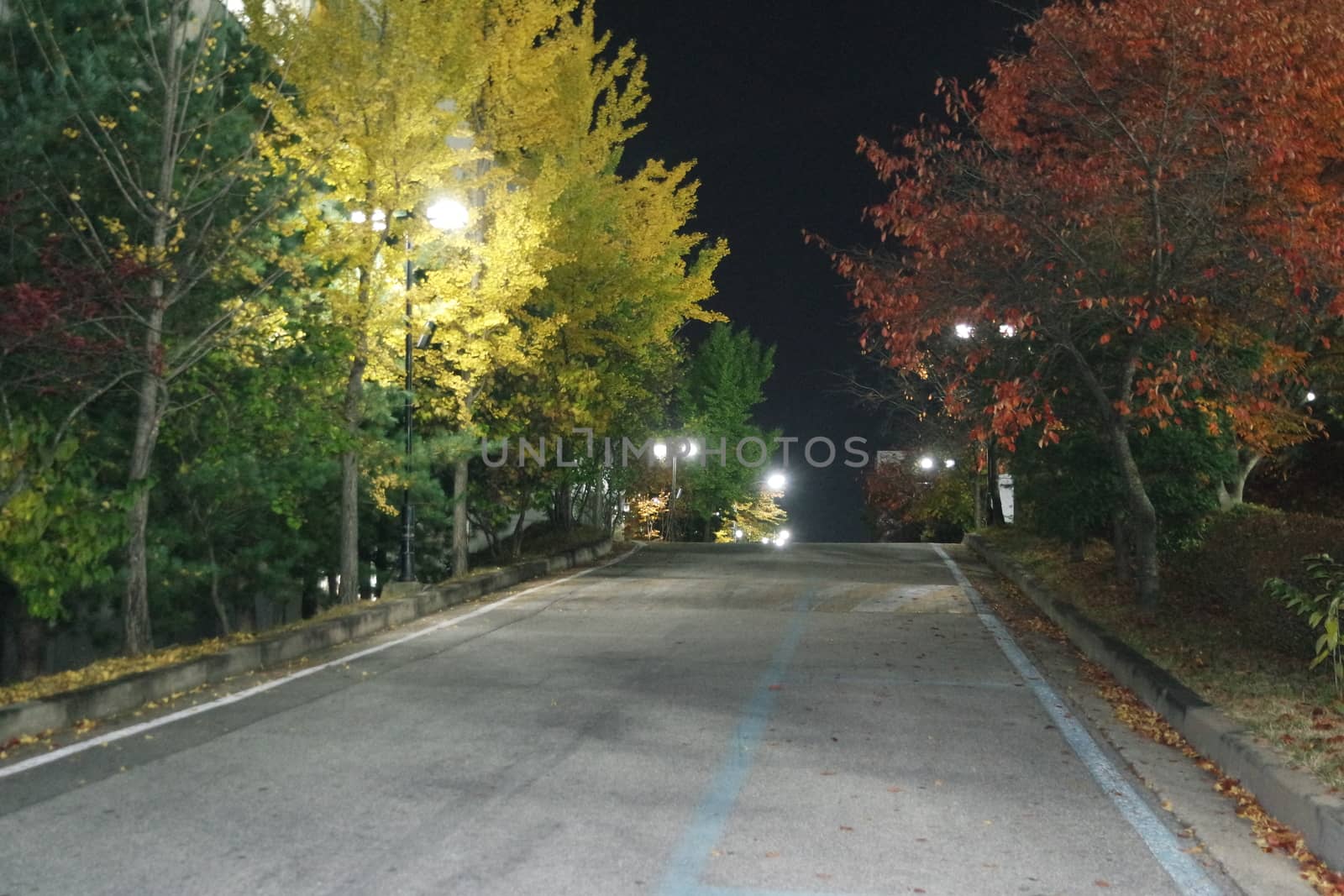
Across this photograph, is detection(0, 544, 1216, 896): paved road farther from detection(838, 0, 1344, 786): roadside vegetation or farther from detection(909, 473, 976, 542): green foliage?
detection(909, 473, 976, 542): green foliage

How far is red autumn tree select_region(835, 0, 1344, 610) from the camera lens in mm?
13430

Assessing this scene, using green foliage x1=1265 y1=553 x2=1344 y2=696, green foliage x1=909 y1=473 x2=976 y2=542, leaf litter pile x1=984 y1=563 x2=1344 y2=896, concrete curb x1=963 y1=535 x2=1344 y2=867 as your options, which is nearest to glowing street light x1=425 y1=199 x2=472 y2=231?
leaf litter pile x1=984 y1=563 x2=1344 y2=896

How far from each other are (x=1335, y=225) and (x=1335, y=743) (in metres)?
9.20

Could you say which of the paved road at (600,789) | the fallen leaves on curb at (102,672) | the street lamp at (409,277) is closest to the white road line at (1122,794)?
the paved road at (600,789)

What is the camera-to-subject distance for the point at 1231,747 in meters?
7.89

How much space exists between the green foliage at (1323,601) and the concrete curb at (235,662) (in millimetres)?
8342

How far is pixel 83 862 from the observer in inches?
230

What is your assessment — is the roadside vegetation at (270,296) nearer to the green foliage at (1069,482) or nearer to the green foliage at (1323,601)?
the green foliage at (1069,482)

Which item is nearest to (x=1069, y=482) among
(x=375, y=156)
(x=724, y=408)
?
(x=375, y=156)

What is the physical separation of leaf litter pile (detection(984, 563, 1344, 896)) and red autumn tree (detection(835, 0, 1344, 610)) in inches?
69.8

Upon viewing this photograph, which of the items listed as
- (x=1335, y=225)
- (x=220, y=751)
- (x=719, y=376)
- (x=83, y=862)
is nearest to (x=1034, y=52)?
(x=1335, y=225)

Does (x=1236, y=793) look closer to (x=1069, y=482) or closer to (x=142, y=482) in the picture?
(x=142, y=482)

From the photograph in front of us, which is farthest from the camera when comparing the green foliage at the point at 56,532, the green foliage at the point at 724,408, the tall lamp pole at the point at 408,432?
the green foliage at the point at 724,408

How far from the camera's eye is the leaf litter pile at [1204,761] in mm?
6000
